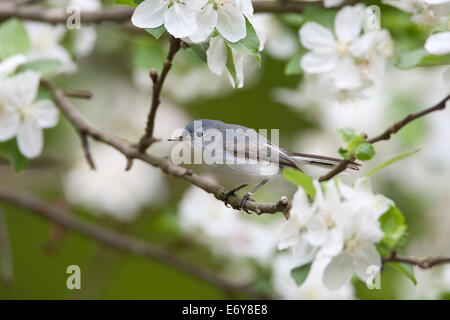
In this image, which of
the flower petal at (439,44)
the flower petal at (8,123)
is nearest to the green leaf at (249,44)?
the flower petal at (439,44)

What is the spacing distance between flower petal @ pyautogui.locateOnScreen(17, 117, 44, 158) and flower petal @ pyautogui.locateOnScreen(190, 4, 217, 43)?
0.74m

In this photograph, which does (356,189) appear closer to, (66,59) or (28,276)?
(66,59)

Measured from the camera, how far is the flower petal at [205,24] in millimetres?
1297

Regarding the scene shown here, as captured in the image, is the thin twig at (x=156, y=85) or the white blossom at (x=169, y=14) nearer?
the white blossom at (x=169, y=14)

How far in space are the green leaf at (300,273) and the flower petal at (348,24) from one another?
26.6 inches

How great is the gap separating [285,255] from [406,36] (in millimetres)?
920

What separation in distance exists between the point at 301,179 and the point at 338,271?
0.28 metres

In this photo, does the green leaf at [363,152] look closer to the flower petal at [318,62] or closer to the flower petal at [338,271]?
the flower petal at [338,271]

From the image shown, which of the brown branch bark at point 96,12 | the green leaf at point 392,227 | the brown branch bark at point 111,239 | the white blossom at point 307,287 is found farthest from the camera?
the brown branch bark at point 111,239

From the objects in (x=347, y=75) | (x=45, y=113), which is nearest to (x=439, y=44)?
(x=347, y=75)

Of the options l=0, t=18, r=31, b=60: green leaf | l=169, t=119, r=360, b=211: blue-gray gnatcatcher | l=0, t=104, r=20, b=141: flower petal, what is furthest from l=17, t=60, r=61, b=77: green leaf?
l=169, t=119, r=360, b=211: blue-gray gnatcatcher
